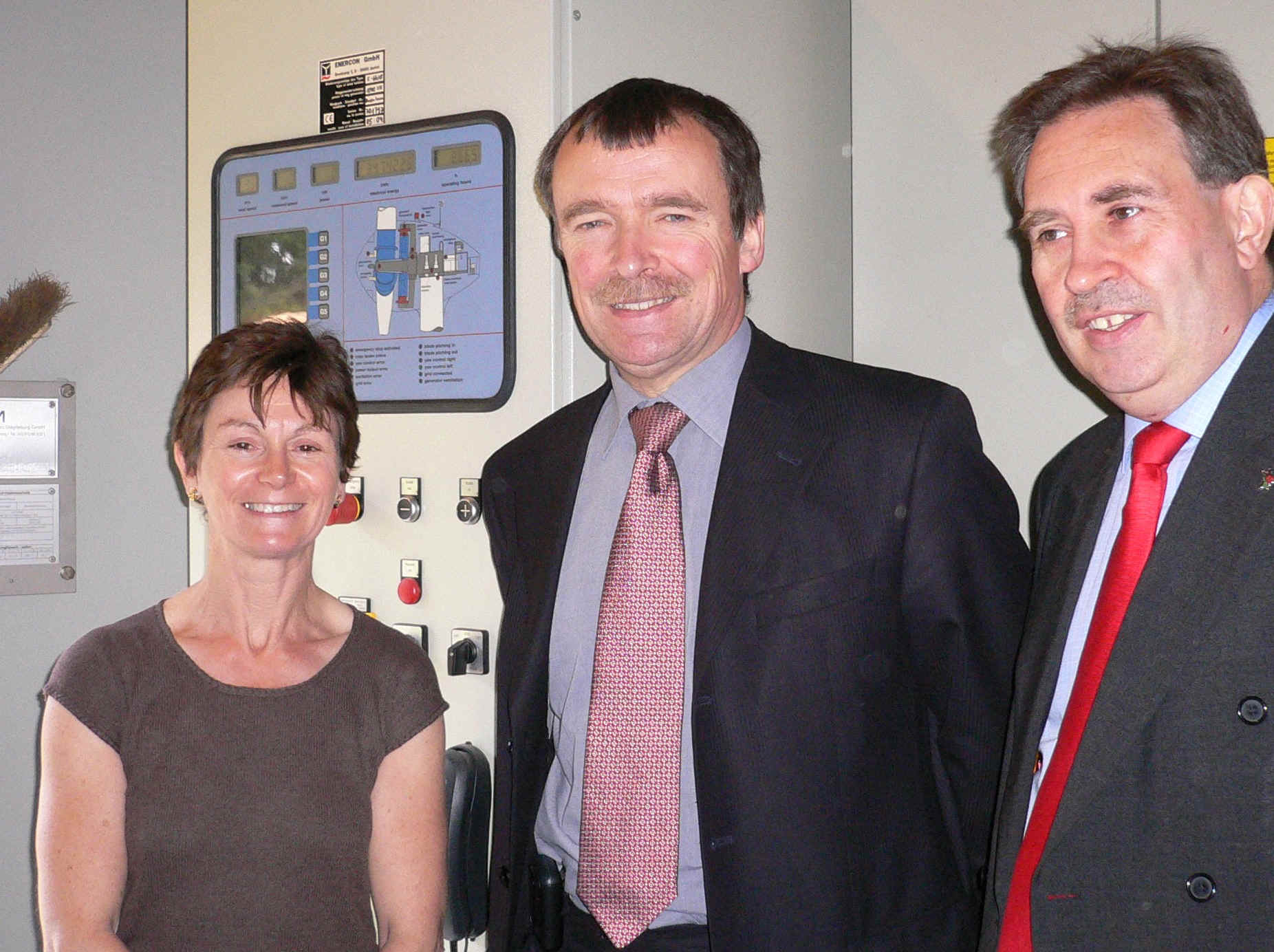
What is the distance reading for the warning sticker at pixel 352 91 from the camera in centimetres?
214

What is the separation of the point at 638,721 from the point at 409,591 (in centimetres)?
73

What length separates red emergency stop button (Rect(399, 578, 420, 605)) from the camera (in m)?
2.10

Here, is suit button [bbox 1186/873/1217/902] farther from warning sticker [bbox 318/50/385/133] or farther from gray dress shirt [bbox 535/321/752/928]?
warning sticker [bbox 318/50/385/133]

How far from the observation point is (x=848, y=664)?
1.48 meters

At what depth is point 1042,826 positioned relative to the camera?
4.32ft

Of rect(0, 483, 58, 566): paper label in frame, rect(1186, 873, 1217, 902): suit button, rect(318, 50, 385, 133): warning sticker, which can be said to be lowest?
rect(1186, 873, 1217, 902): suit button

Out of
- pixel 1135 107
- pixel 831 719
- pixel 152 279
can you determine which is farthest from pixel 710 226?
pixel 152 279

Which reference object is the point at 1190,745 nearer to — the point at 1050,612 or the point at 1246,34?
the point at 1050,612

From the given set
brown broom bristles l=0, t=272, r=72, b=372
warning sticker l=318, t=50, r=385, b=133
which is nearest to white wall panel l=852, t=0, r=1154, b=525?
warning sticker l=318, t=50, r=385, b=133

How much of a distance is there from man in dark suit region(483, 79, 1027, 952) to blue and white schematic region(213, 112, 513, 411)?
0.30m

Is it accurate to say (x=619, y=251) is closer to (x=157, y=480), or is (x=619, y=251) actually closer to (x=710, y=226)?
(x=710, y=226)

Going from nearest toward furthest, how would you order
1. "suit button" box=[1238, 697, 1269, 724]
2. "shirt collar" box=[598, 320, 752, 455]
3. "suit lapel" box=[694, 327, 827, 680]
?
1. "suit button" box=[1238, 697, 1269, 724]
2. "suit lapel" box=[694, 327, 827, 680]
3. "shirt collar" box=[598, 320, 752, 455]

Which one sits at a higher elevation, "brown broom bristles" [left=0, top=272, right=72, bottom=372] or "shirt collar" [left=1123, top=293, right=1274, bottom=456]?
"brown broom bristles" [left=0, top=272, right=72, bottom=372]

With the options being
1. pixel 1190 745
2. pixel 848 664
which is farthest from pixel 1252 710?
pixel 848 664
